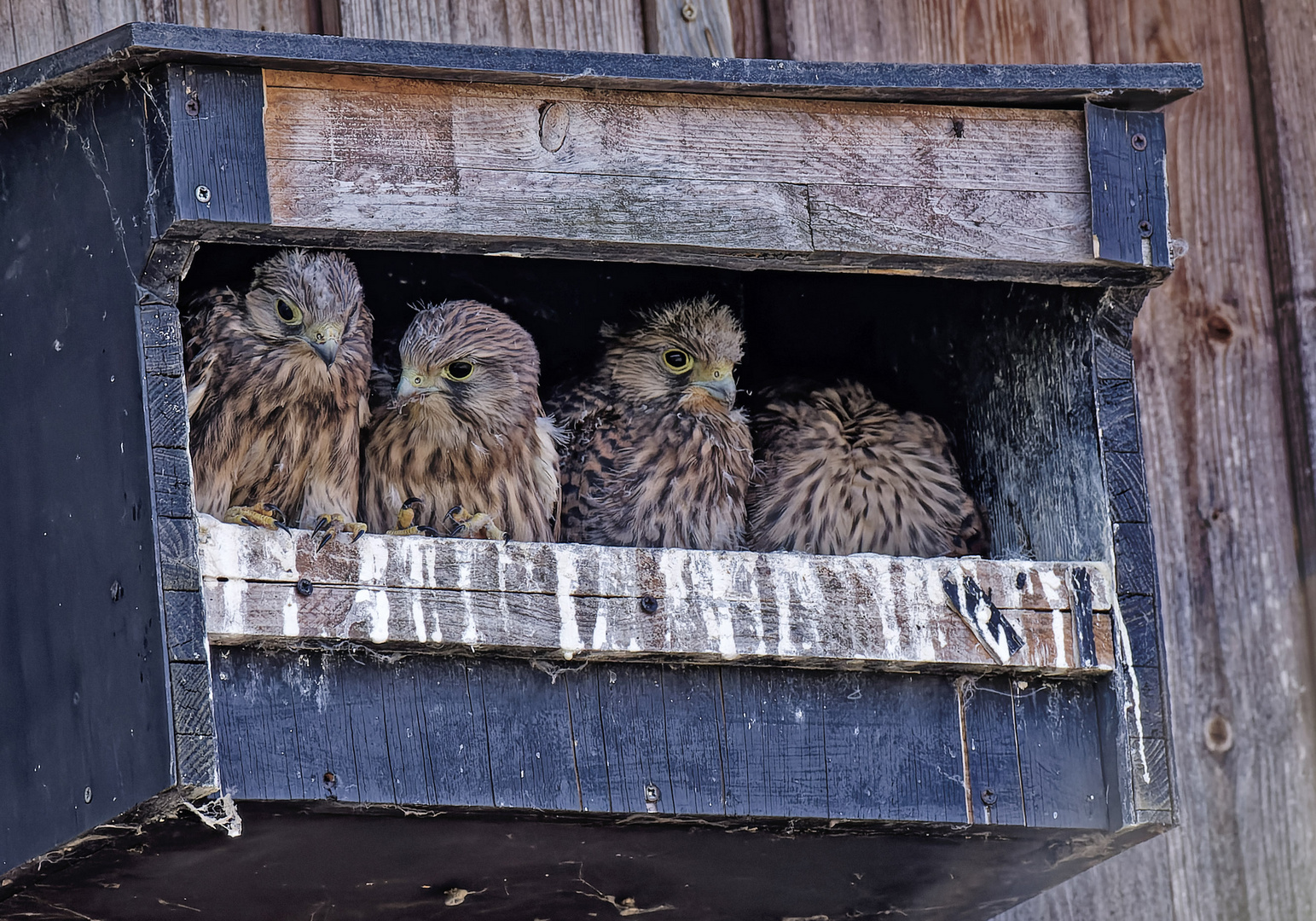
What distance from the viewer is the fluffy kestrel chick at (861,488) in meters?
4.96

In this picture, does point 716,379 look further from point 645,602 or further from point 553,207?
point 645,602

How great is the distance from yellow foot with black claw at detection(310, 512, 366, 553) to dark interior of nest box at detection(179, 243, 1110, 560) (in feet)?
3.60

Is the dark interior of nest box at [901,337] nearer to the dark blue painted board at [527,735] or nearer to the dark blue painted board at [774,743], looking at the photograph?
the dark blue painted board at [774,743]

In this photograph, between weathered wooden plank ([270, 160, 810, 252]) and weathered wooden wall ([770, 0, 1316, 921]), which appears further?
weathered wooden wall ([770, 0, 1316, 921])

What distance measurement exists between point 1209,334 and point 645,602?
197cm

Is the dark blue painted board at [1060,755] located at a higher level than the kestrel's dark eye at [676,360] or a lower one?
lower

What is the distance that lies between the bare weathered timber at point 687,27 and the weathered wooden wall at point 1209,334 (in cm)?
4

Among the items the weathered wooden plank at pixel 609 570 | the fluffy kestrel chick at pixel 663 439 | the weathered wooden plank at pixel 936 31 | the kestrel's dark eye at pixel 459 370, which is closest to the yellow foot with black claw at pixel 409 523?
the kestrel's dark eye at pixel 459 370

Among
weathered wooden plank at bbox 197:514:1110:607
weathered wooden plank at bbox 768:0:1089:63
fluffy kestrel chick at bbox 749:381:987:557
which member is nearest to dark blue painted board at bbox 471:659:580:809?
weathered wooden plank at bbox 197:514:1110:607

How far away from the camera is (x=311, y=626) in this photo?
11.7 feet

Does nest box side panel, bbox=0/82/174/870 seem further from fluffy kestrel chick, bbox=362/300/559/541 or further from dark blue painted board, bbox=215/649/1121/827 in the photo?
fluffy kestrel chick, bbox=362/300/559/541

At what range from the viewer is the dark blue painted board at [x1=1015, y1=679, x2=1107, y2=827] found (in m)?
3.93

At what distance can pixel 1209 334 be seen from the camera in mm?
5176

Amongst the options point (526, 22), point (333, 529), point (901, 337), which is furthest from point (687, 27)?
point (333, 529)
